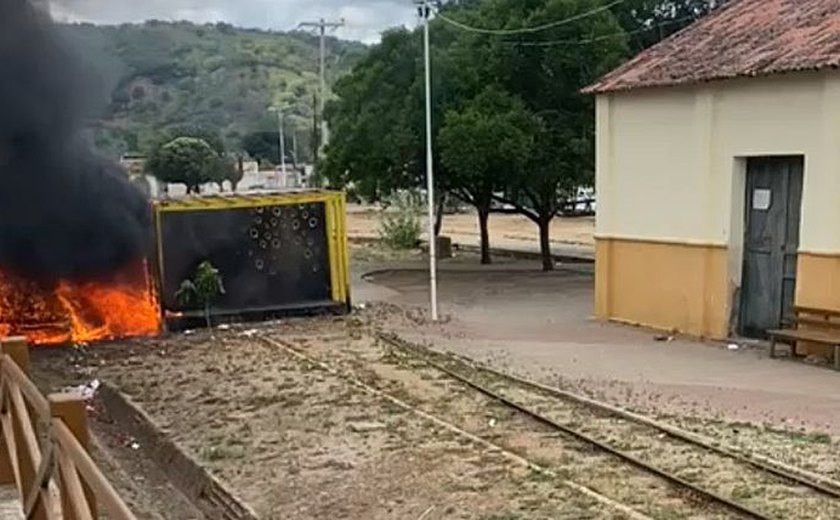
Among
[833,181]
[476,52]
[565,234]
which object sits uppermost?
[476,52]

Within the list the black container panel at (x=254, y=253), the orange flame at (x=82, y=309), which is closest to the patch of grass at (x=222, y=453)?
the orange flame at (x=82, y=309)

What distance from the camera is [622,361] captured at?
14883 mm

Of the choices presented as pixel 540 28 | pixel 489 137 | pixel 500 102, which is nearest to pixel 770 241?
pixel 489 137

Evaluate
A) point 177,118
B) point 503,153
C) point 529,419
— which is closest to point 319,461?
point 529,419

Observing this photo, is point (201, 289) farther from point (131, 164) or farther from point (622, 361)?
point (131, 164)

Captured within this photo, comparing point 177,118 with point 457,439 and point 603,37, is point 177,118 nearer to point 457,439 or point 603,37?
point 603,37

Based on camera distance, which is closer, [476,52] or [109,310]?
[109,310]

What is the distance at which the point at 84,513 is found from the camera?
4.68 meters

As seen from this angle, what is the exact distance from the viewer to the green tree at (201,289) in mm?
19031

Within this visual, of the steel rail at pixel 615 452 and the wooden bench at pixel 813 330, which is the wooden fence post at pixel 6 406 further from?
the wooden bench at pixel 813 330

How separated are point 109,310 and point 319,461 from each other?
10392mm

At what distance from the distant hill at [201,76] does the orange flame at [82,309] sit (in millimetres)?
3191

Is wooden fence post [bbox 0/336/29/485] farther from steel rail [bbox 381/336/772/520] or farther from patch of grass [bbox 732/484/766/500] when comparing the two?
patch of grass [bbox 732/484/766/500]

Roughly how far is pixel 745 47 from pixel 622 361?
5.61 metres
